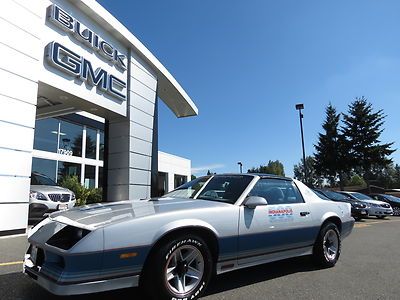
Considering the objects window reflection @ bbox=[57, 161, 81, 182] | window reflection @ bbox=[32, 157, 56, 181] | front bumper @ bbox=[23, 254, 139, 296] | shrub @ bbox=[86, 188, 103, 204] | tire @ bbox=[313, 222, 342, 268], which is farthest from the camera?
window reflection @ bbox=[57, 161, 81, 182]

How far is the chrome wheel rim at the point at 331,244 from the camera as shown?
5.66m

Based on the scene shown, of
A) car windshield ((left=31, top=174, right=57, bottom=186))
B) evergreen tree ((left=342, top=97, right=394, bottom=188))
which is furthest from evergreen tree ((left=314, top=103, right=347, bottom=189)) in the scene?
car windshield ((left=31, top=174, right=57, bottom=186))

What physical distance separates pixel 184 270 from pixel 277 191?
2.07m

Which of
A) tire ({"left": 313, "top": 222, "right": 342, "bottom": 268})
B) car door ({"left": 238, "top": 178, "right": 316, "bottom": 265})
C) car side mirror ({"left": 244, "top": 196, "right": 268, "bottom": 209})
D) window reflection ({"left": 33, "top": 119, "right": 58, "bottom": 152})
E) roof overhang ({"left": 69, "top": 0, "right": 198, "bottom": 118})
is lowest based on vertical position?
Answer: tire ({"left": 313, "top": 222, "right": 342, "bottom": 268})

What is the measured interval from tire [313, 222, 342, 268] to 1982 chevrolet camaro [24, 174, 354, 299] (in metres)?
0.18

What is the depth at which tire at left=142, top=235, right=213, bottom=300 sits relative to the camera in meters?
3.49

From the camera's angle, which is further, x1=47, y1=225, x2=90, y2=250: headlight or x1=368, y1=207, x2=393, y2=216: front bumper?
x1=368, y1=207, x2=393, y2=216: front bumper

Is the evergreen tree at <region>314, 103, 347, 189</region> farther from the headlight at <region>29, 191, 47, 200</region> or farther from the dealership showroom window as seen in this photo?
the headlight at <region>29, 191, 47, 200</region>

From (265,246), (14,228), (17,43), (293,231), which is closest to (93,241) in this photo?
(265,246)

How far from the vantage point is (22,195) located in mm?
9320

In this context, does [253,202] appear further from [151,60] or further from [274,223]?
[151,60]

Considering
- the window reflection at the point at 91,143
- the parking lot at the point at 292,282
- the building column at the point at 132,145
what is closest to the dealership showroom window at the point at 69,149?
the window reflection at the point at 91,143

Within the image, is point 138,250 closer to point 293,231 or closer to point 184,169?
point 293,231

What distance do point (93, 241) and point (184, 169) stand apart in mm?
36899
